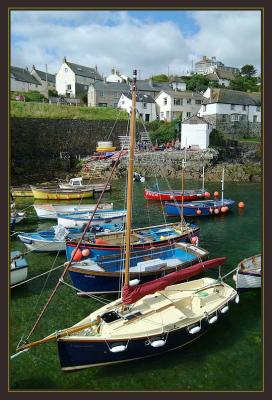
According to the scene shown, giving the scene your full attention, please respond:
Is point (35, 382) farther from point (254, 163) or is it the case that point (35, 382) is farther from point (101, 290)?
point (254, 163)

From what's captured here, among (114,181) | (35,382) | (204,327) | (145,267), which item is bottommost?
(35,382)

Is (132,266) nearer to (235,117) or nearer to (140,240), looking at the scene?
(140,240)

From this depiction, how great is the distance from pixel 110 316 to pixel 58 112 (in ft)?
164

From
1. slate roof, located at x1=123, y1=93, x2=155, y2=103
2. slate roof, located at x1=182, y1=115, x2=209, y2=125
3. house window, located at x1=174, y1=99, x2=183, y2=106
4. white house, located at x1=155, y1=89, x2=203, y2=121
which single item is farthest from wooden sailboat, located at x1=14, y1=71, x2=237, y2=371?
house window, located at x1=174, y1=99, x2=183, y2=106

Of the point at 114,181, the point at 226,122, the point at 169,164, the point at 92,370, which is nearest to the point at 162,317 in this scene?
the point at 92,370

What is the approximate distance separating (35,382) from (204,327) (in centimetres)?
604

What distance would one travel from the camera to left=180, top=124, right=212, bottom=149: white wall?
57.6 meters

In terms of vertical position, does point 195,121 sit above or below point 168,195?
above

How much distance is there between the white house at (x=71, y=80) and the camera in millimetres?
72438

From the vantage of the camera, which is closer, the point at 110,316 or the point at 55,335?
the point at 55,335

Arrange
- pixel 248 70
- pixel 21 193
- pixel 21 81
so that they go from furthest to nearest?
pixel 248 70, pixel 21 81, pixel 21 193

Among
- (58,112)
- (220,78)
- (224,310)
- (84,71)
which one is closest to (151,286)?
(224,310)

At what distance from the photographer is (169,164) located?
53.1m

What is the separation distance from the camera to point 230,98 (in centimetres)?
6419
